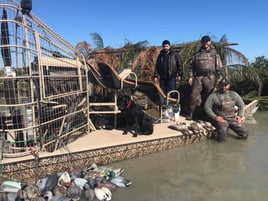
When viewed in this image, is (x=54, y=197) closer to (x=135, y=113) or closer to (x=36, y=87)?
(x=36, y=87)

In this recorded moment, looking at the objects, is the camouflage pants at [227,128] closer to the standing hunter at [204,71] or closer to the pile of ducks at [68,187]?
the standing hunter at [204,71]

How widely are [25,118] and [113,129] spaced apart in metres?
1.83

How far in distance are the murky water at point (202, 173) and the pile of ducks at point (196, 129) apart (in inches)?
7.1

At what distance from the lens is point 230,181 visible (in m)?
3.66

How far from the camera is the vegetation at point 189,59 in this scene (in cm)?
840

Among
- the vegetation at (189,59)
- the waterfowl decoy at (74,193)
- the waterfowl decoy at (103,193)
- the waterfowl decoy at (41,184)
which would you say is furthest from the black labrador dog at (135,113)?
the vegetation at (189,59)

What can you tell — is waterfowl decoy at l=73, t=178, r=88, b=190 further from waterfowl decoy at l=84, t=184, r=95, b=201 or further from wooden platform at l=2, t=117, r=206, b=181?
wooden platform at l=2, t=117, r=206, b=181

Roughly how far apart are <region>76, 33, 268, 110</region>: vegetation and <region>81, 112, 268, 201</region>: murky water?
3.74 metres

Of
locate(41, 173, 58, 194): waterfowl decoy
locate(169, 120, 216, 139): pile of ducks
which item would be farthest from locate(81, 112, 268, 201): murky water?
locate(41, 173, 58, 194): waterfowl decoy

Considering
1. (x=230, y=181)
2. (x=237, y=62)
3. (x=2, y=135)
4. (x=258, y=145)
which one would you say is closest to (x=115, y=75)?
(x=2, y=135)

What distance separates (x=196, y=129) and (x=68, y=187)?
2.78 metres

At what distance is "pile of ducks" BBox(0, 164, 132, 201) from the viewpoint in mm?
3074

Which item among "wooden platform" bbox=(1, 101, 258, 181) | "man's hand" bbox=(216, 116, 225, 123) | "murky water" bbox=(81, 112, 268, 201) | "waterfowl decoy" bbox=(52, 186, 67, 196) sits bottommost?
"murky water" bbox=(81, 112, 268, 201)

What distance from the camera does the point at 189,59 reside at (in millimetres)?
8312
